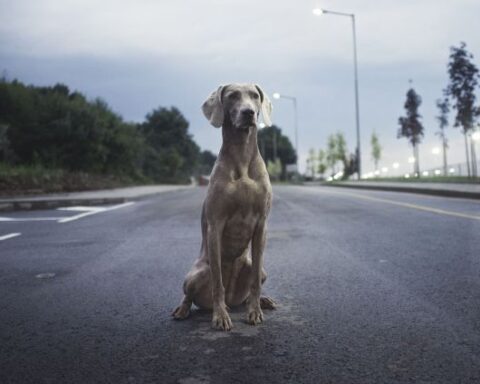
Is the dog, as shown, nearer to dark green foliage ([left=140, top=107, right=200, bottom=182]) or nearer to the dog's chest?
the dog's chest

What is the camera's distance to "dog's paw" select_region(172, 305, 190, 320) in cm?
333

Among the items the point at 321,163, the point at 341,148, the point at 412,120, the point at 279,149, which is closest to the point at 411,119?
the point at 412,120

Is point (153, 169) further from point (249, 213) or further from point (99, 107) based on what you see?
point (249, 213)

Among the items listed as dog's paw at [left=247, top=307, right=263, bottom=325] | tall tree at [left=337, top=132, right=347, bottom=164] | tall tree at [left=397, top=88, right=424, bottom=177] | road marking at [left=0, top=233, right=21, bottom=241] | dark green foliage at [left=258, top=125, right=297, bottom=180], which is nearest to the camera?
dog's paw at [left=247, top=307, right=263, bottom=325]

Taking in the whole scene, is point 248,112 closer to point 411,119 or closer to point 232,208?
point 232,208

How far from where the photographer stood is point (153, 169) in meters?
57.4

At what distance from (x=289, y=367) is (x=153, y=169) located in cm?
5600

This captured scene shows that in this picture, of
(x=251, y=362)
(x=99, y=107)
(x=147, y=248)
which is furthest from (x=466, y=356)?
(x=99, y=107)

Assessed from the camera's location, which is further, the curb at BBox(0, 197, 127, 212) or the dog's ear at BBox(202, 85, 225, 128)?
the curb at BBox(0, 197, 127, 212)

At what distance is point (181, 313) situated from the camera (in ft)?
10.9

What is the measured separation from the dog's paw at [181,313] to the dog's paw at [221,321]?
0.87 feet

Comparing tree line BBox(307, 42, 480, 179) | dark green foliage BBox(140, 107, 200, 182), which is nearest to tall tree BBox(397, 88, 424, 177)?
tree line BBox(307, 42, 480, 179)

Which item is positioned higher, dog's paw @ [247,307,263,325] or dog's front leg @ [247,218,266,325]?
dog's front leg @ [247,218,266,325]

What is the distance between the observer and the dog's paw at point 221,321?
10.1 feet
